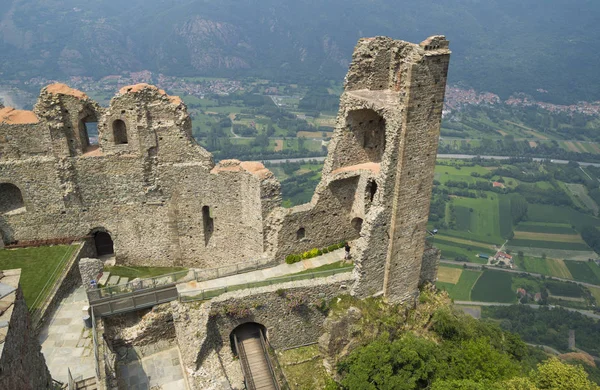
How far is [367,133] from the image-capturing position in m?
28.2

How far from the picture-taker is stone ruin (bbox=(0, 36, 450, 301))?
83.6ft

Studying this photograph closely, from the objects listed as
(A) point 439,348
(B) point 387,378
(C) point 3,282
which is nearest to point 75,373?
(C) point 3,282

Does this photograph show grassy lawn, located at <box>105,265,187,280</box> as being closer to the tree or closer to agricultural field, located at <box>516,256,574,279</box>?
the tree

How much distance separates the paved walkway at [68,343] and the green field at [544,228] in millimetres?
131284

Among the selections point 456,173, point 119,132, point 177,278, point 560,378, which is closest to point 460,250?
point 456,173

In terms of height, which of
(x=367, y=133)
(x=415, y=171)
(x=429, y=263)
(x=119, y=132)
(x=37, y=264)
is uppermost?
(x=119, y=132)

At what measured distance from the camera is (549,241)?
13150 centimetres

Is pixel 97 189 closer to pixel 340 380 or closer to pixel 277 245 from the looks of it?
pixel 277 245

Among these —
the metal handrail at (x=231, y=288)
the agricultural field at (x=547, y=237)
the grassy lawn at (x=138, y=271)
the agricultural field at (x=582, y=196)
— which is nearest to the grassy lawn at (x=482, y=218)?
the agricultural field at (x=547, y=237)

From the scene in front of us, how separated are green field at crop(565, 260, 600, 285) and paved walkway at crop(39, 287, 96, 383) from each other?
122 m

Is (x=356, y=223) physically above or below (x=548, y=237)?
above

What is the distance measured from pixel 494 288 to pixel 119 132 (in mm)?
99862

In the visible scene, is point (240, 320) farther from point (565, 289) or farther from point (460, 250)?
point (565, 289)

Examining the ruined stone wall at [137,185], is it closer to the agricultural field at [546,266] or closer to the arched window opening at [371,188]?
the arched window opening at [371,188]
